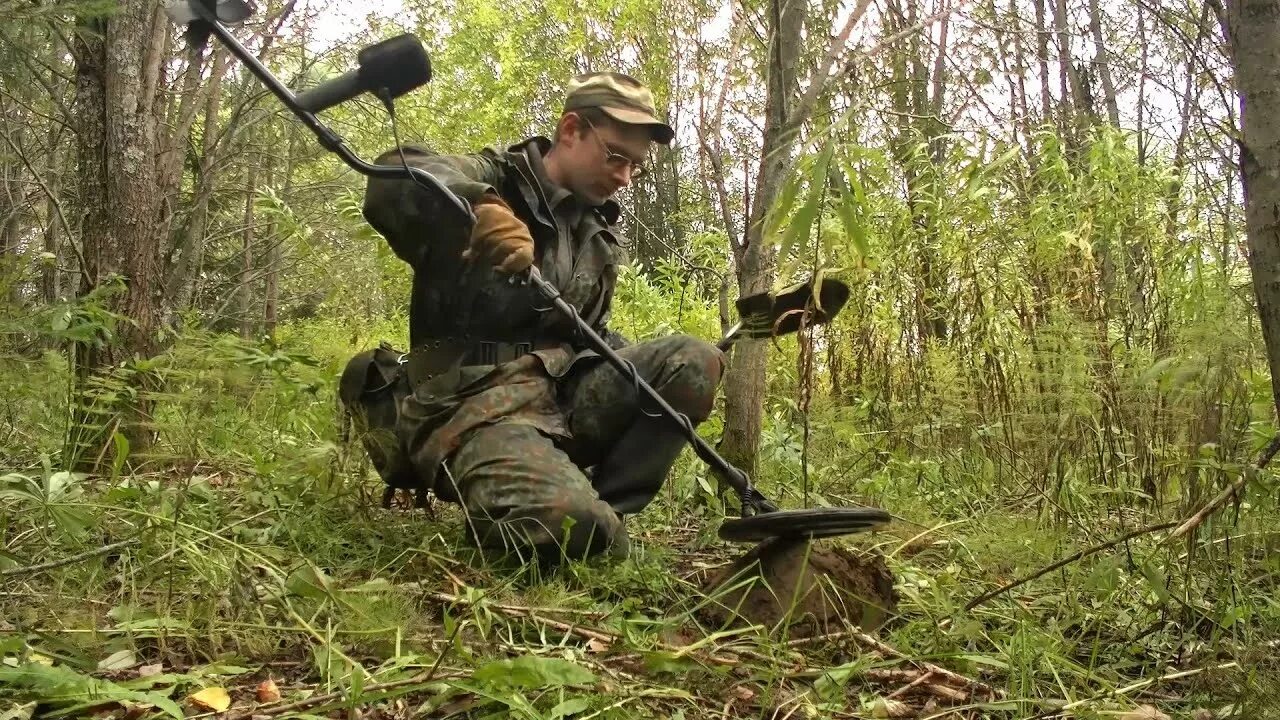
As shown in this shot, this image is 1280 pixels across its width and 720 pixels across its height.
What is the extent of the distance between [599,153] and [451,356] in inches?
31.5

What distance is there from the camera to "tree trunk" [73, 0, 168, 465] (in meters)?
3.35

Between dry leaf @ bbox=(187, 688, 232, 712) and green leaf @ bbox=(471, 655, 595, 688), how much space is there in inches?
16.7

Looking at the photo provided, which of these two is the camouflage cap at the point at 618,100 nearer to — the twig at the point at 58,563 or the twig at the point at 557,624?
the twig at the point at 557,624

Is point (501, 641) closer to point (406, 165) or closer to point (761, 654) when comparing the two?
point (761, 654)

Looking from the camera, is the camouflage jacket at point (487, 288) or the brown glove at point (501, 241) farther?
the camouflage jacket at point (487, 288)

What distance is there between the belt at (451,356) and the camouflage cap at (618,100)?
80cm

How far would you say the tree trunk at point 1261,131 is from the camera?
5.25 ft

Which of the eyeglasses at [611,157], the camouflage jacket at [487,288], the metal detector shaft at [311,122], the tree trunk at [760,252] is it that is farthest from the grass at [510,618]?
the eyeglasses at [611,157]

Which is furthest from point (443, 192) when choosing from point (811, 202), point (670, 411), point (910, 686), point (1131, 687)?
point (1131, 687)

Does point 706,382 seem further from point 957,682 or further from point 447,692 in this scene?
point 447,692

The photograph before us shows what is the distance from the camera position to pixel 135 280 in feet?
11.1

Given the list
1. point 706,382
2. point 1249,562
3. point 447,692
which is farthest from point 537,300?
point 1249,562

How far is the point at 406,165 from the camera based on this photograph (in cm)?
250

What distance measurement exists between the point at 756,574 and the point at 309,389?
180cm
